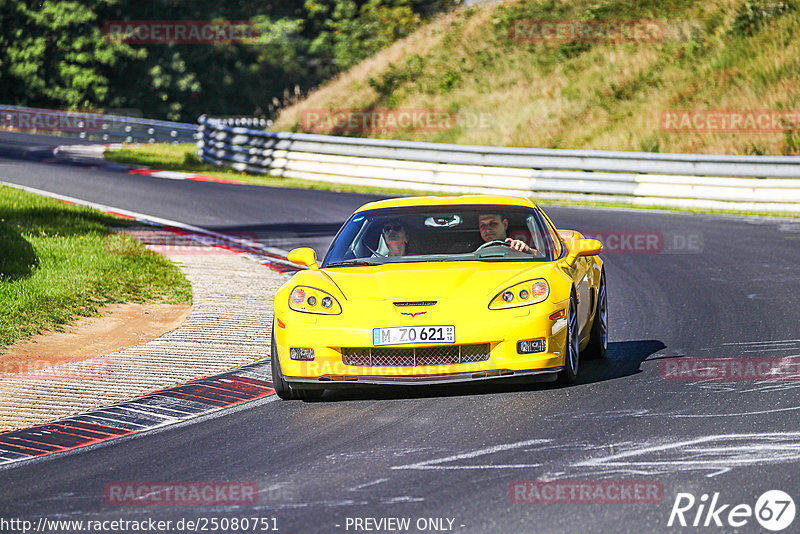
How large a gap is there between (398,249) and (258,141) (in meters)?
21.2

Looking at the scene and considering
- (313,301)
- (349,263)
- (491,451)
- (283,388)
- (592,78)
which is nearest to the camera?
(491,451)

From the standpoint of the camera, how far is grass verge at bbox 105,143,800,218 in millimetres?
22073

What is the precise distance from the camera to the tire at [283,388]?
7898 mm

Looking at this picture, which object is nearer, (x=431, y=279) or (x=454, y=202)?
(x=431, y=279)

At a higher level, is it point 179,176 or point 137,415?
point 179,176

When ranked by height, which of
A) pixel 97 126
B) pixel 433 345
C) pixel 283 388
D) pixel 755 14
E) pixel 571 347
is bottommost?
pixel 283 388

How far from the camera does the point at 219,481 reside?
6.00 metres

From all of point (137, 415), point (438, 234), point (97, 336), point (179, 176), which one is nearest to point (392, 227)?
point (438, 234)

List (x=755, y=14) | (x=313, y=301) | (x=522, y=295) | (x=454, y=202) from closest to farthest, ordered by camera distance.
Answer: (x=522, y=295), (x=313, y=301), (x=454, y=202), (x=755, y=14)

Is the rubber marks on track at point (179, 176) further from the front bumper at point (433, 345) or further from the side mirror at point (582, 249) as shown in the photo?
the front bumper at point (433, 345)

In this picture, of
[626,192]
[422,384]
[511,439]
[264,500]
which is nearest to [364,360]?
[422,384]

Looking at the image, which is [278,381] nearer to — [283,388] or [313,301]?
[283,388]

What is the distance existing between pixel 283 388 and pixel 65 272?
5639mm

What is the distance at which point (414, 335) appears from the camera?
24.5 feet
